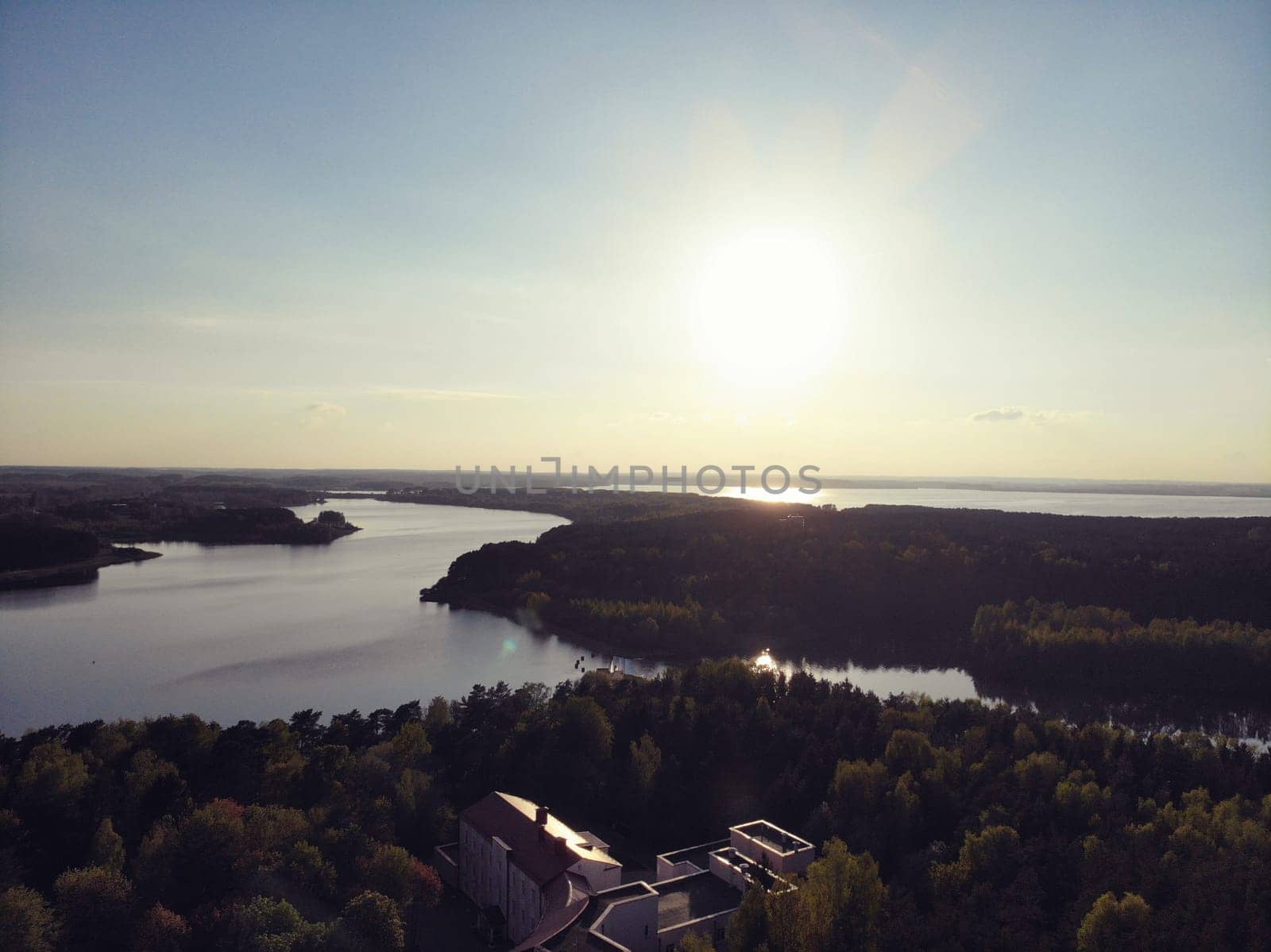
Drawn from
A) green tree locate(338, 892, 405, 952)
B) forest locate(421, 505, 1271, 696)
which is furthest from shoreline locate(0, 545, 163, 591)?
green tree locate(338, 892, 405, 952)

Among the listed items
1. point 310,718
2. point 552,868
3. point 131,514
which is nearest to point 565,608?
point 310,718

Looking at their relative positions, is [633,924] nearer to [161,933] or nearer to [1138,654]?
[161,933]

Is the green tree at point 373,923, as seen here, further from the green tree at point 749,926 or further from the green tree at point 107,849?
the green tree at point 749,926

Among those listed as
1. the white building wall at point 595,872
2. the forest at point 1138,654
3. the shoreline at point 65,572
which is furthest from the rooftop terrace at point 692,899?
the shoreline at point 65,572

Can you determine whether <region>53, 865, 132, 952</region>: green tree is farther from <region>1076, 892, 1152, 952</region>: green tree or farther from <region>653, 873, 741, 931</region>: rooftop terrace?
<region>1076, 892, 1152, 952</region>: green tree

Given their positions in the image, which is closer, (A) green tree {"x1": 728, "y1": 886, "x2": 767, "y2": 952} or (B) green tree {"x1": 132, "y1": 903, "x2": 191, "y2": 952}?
(B) green tree {"x1": 132, "y1": 903, "x2": 191, "y2": 952}

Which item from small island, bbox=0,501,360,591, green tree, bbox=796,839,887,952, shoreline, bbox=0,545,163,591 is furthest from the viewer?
small island, bbox=0,501,360,591

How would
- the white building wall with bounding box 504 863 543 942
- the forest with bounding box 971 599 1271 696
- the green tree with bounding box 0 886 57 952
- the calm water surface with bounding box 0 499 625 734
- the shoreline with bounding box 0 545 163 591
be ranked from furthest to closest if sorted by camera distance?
the shoreline with bounding box 0 545 163 591
the forest with bounding box 971 599 1271 696
the calm water surface with bounding box 0 499 625 734
the white building wall with bounding box 504 863 543 942
the green tree with bounding box 0 886 57 952
